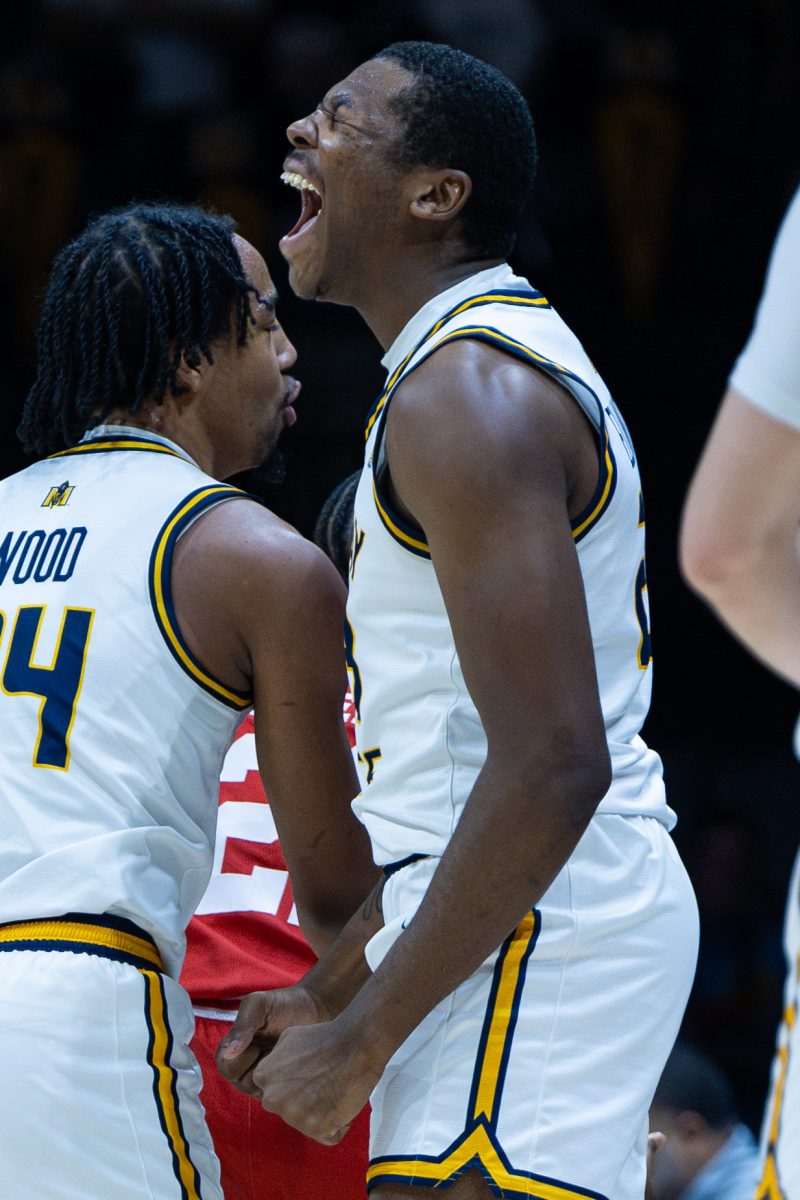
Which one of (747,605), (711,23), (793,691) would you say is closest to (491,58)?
(711,23)

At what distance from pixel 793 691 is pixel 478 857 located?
460 cm

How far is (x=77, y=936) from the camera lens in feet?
6.83

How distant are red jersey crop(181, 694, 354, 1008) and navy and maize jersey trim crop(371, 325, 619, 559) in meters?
1.00

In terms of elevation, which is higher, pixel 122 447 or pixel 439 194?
pixel 439 194

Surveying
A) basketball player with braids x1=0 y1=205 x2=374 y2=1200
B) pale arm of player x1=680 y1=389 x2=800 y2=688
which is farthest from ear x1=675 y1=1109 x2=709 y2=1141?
pale arm of player x1=680 y1=389 x2=800 y2=688

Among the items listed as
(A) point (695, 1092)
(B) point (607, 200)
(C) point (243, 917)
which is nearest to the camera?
(C) point (243, 917)

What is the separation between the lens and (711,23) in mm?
6832

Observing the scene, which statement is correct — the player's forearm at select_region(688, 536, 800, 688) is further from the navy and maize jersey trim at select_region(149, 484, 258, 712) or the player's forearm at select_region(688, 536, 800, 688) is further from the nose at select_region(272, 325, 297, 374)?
the nose at select_region(272, 325, 297, 374)

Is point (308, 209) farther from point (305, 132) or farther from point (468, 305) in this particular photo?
point (468, 305)

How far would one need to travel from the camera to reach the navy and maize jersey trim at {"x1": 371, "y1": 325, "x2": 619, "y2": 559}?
1.89 metres

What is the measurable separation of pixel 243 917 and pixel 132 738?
669 mm

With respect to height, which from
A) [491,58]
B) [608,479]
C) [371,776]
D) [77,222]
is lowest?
[77,222]

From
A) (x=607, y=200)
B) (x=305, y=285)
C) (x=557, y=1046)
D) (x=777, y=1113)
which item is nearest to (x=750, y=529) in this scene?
(x=777, y=1113)

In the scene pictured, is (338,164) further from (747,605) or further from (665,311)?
(665,311)
